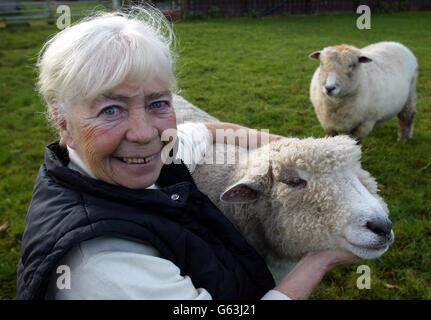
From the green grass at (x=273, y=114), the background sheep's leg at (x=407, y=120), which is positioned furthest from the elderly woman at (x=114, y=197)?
the background sheep's leg at (x=407, y=120)

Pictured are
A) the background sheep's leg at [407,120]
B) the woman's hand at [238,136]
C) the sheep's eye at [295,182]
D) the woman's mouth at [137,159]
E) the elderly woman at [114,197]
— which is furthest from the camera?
the background sheep's leg at [407,120]

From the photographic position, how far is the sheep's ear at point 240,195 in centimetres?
217

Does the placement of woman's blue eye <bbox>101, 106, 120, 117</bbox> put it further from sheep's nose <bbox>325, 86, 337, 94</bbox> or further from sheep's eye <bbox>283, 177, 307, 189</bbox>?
sheep's nose <bbox>325, 86, 337, 94</bbox>

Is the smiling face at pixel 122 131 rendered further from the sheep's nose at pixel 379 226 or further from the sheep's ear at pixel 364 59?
the sheep's ear at pixel 364 59

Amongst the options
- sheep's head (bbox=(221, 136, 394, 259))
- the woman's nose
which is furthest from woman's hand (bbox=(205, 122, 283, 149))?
the woman's nose

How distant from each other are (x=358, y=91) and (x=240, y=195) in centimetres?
426

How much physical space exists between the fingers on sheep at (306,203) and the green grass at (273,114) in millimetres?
1299

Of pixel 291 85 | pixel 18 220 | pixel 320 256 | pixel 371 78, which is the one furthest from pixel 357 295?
pixel 291 85

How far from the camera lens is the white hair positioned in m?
1.53

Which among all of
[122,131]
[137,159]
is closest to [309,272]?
[137,159]

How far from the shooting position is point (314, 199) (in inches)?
80.6

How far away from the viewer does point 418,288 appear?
3.37 metres

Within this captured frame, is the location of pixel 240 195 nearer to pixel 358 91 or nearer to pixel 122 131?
pixel 122 131

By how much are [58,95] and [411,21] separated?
20.2 m
